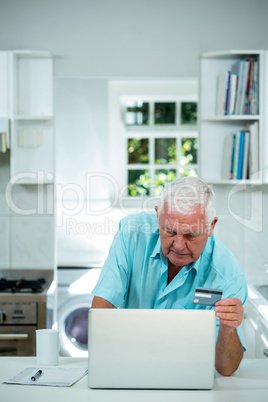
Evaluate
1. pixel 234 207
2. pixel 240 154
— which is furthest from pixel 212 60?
pixel 234 207

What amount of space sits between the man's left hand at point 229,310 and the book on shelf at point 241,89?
2.09 m

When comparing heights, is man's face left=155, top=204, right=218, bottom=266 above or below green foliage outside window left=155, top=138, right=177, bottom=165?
below

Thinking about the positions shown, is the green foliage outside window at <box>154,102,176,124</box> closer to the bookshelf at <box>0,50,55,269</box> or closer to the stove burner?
the bookshelf at <box>0,50,55,269</box>

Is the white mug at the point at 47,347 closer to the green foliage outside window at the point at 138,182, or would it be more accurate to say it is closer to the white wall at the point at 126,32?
the white wall at the point at 126,32

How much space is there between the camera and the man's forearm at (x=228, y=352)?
1.72 m

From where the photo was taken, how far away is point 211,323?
152cm

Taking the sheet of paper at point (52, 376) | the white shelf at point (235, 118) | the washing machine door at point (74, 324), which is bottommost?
the washing machine door at point (74, 324)

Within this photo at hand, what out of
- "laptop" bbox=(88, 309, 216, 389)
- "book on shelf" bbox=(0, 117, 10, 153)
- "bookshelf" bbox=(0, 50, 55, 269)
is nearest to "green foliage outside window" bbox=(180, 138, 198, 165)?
"bookshelf" bbox=(0, 50, 55, 269)

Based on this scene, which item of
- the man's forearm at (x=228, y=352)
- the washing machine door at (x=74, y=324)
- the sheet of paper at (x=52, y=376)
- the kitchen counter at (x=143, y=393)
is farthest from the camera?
the washing machine door at (x=74, y=324)

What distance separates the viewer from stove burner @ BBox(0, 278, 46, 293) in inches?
132

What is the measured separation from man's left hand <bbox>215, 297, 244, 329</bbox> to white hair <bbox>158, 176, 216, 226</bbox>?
273 mm

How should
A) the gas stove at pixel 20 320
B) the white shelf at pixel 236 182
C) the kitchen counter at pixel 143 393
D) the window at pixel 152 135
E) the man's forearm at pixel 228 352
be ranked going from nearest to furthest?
the kitchen counter at pixel 143 393 < the man's forearm at pixel 228 352 < the gas stove at pixel 20 320 < the white shelf at pixel 236 182 < the window at pixel 152 135

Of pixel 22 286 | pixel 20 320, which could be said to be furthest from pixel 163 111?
pixel 20 320

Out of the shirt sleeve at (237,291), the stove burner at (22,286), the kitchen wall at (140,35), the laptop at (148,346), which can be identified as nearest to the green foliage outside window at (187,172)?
the kitchen wall at (140,35)
